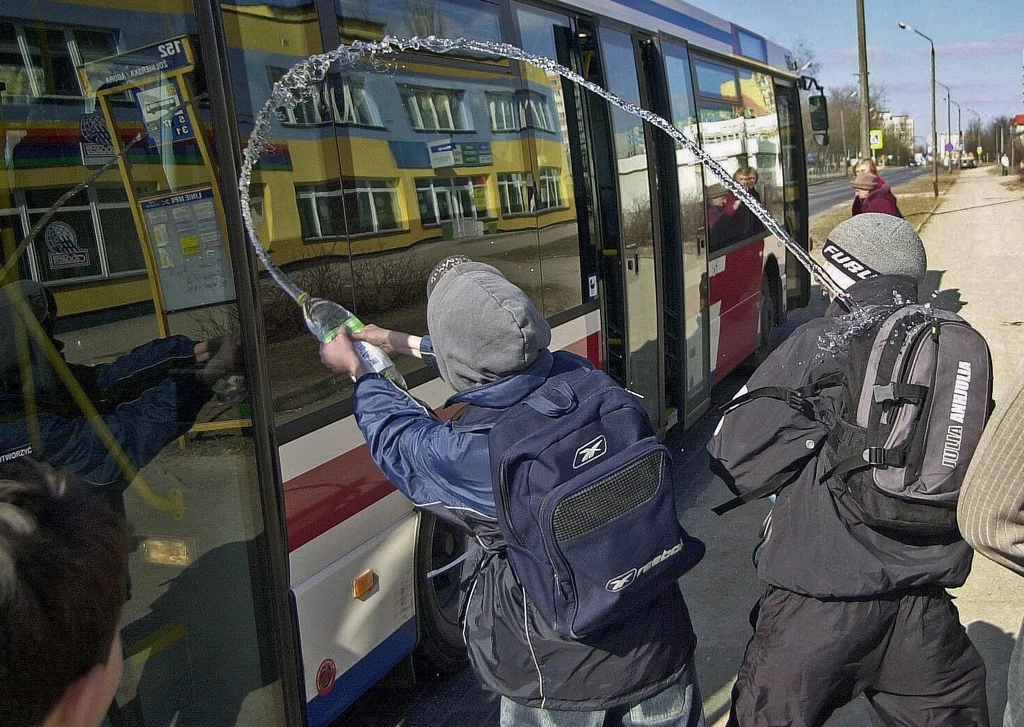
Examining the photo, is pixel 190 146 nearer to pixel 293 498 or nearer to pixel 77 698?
pixel 293 498

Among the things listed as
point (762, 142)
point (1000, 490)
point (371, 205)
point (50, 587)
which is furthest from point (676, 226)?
point (50, 587)

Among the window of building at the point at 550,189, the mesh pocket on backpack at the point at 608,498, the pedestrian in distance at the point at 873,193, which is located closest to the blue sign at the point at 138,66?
the mesh pocket on backpack at the point at 608,498

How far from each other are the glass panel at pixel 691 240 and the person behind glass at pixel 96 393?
177 inches

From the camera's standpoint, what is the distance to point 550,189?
4.75m

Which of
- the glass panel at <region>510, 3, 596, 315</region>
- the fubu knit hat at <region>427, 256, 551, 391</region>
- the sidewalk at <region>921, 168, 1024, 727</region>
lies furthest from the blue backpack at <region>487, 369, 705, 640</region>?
the glass panel at <region>510, 3, 596, 315</region>

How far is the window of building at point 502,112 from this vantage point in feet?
13.7

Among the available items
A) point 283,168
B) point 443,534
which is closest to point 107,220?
point 283,168

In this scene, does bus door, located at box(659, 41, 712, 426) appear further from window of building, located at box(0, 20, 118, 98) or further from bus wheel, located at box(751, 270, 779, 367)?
window of building, located at box(0, 20, 118, 98)

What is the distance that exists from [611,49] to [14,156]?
399 centimetres

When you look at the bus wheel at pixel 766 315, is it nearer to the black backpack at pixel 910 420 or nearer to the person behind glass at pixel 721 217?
the person behind glass at pixel 721 217

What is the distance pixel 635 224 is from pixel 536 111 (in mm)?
1338

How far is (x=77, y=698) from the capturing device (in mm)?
1017

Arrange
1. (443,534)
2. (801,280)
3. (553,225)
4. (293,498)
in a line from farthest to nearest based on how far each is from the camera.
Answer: (801,280), (553,225), (443,534), (293,498)

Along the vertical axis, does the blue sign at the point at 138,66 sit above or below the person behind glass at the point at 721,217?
above
